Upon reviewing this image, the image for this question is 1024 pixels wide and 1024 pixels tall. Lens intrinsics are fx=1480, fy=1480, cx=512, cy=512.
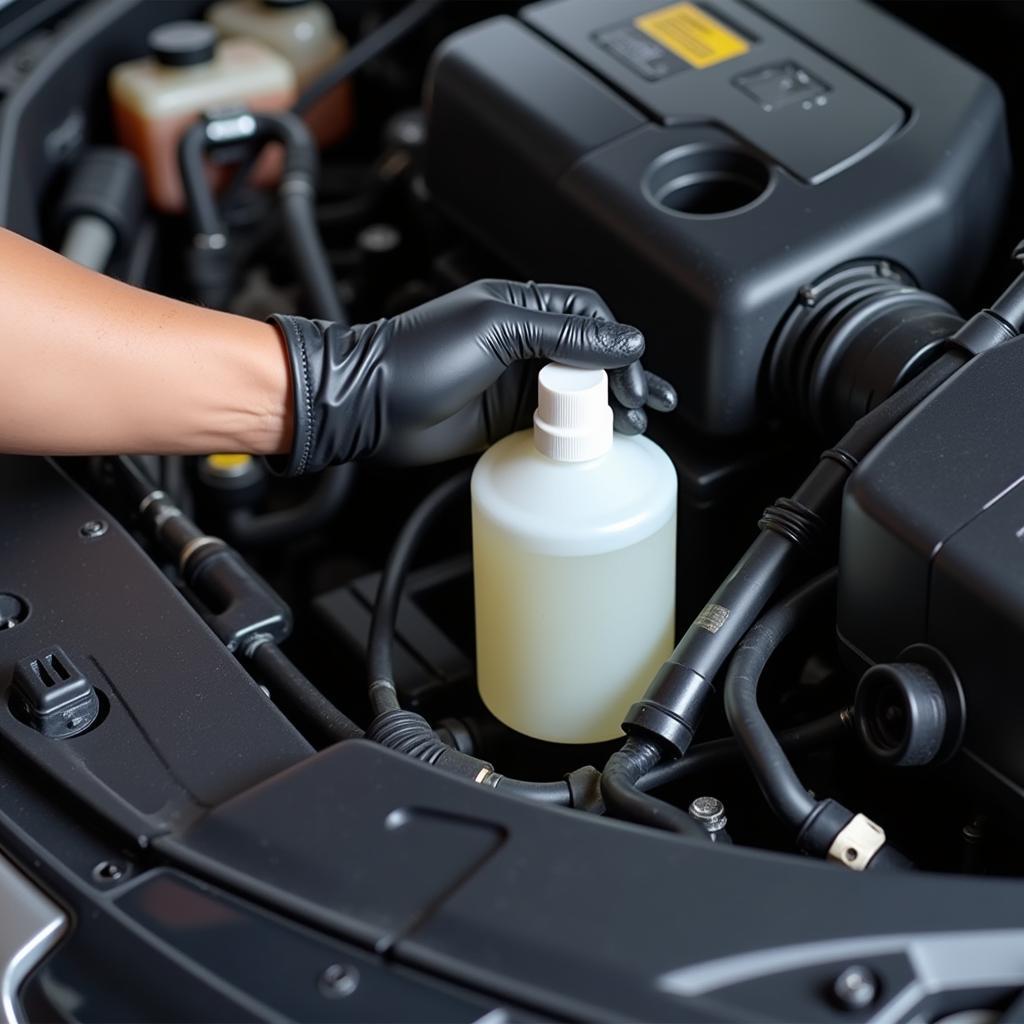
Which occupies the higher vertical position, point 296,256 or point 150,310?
point 150,310

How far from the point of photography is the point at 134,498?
44.8 inches

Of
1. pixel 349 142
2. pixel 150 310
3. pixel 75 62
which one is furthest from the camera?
pixel 349 142

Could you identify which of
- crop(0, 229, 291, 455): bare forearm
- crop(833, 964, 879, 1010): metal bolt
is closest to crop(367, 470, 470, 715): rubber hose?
crop(0, 229, 291, 455): bare forearm

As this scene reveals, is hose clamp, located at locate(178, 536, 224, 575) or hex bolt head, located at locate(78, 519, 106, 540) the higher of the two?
hex bolt head, located at locate(78, 519, 106, 540)

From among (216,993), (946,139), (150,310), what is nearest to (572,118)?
(946,139)

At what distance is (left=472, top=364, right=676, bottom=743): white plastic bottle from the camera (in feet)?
3.16

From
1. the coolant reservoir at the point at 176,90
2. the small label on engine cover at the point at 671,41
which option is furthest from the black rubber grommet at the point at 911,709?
the coolant reservoir at the point at 176,90

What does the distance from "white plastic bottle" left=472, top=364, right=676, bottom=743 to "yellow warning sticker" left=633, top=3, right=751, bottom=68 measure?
0.38 metres

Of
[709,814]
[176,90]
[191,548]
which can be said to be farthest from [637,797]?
[176,90]

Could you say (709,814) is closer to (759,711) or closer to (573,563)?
(759,711)

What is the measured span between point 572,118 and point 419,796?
61cm

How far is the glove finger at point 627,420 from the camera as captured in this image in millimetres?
1021

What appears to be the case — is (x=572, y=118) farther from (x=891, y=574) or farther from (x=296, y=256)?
(x=891, y=574)

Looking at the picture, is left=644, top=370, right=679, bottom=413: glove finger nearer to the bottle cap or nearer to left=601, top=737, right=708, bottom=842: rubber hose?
the bottle cap
